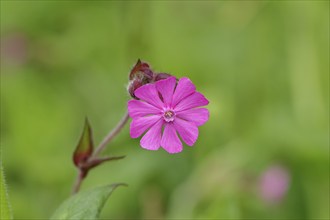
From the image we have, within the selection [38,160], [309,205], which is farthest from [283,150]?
[38,160]

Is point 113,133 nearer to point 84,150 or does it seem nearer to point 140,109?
point 84,150

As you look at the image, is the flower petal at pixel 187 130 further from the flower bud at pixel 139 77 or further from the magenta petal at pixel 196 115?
the flower bud at pixel 139 77

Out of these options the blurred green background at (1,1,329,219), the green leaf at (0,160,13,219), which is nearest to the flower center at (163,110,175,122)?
the green leaf at (0,160,13,219)

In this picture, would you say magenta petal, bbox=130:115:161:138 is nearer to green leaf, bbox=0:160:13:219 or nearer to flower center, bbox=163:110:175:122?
flower center, bbox=163:110:175:122

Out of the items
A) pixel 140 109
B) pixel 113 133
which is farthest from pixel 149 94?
pixel 113 133

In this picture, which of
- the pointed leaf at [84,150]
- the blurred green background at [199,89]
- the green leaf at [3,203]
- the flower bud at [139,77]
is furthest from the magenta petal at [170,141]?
the blurred green background at [199,89]

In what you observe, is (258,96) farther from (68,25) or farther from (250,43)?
(68,25)
